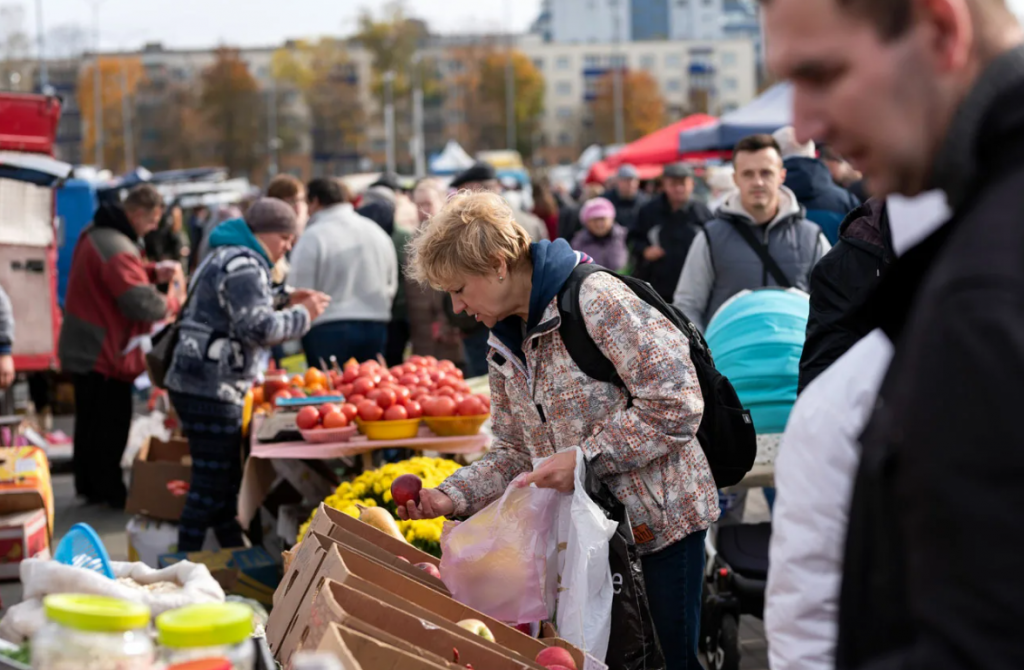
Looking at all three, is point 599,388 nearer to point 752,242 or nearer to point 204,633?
point 204,633

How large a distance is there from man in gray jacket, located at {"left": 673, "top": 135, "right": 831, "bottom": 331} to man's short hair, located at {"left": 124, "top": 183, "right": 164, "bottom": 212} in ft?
12.9

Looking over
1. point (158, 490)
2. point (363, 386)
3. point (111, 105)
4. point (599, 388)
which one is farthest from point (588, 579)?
point (111, 105)

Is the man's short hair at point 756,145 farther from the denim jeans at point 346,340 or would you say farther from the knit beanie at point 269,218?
the denim jeans at point 346,340

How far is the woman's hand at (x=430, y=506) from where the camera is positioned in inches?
130

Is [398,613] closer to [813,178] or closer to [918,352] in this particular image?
[918,352]

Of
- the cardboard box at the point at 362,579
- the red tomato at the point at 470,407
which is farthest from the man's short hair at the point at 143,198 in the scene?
the cardboard box at the point at 362,579

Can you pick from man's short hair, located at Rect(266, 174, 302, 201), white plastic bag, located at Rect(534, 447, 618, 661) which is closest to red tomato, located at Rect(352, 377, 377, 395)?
man's short hair, located at Rect(266, 174, 302, 201)

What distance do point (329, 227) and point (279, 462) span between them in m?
2.03

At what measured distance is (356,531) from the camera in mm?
3113

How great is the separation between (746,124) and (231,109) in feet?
253

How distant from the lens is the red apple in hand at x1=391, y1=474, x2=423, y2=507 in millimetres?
3301

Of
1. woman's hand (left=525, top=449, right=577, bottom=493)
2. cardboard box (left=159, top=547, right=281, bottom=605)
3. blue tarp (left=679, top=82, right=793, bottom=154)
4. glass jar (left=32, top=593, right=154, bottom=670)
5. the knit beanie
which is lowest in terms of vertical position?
cardboard box (left=159, top=547, right=281, bottom=605)

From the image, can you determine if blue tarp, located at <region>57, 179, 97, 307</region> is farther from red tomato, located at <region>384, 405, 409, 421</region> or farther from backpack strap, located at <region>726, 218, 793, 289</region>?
backpack strap, located at <region>726, 218, 793, 289</region>

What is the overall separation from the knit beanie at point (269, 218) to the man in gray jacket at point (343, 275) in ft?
4.50
